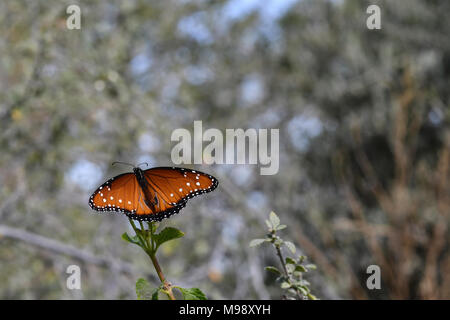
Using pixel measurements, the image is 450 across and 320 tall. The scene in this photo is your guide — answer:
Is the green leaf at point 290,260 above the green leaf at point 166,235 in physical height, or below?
below

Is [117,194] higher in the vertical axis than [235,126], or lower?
lower

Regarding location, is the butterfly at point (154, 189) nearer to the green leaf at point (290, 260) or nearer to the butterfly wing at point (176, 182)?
the butterfly wing at point (176, 182)

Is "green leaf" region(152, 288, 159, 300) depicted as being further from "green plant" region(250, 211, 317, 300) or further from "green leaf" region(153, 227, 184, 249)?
"green plant" region(250, 211, 317, 300)

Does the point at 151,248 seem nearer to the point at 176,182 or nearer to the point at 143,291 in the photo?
the point at 143,291

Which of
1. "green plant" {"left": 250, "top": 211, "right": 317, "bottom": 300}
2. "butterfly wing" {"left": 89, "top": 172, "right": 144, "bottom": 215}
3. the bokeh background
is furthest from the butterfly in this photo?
the bokeh background

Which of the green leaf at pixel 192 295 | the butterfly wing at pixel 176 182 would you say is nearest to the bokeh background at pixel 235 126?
the butterfly wing at pixel 176 182

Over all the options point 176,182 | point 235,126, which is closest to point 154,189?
point 176,182

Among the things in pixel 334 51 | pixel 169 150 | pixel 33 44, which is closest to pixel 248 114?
pixel 334 51
